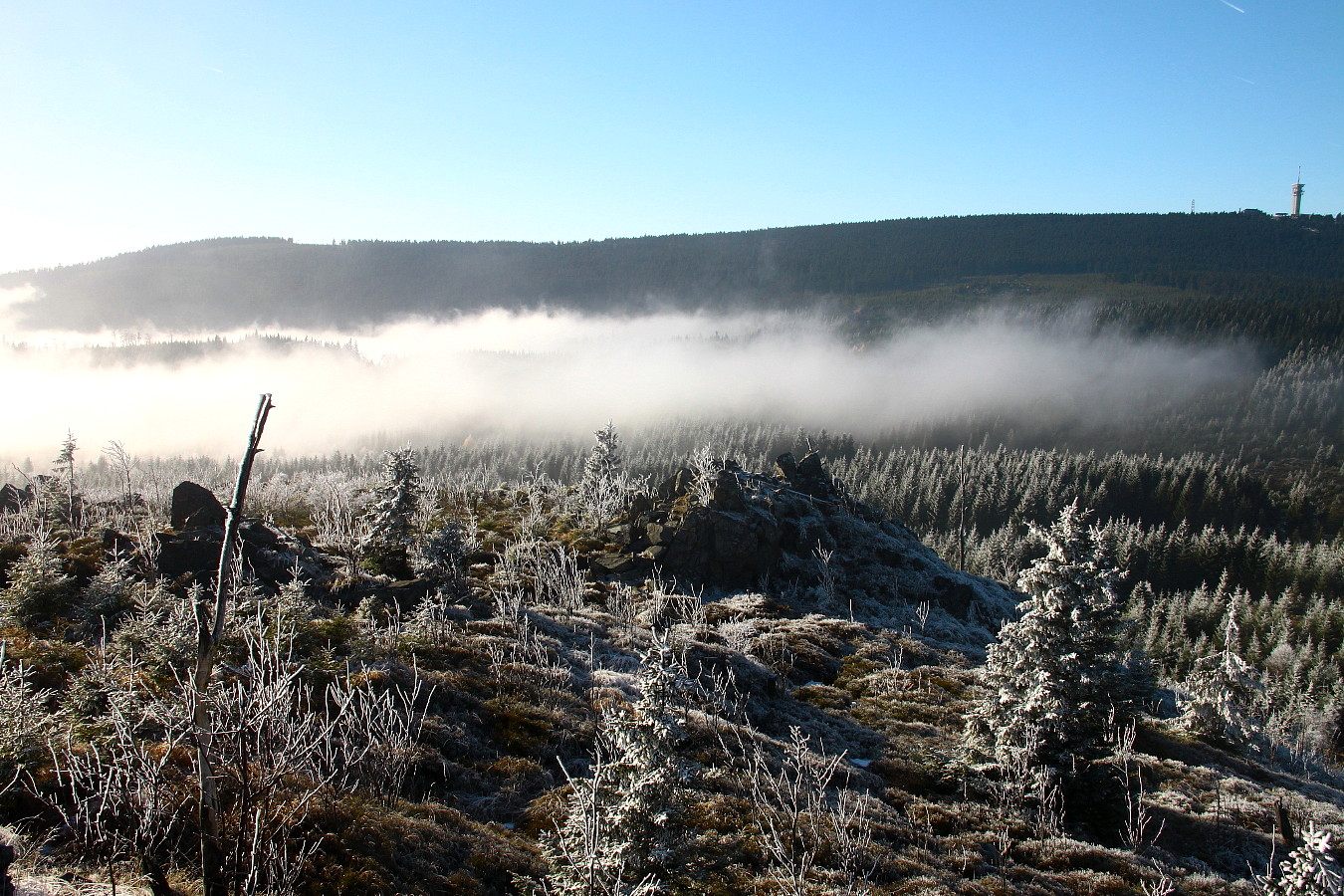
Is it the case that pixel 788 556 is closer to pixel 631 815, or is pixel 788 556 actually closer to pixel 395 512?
pixel 395 512

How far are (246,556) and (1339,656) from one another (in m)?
130

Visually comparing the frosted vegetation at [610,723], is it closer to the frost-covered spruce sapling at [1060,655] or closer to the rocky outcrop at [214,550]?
the frost-covered spruce sapling at [1060,655]

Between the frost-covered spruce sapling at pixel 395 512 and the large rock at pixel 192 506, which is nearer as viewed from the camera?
the large rock at pixel 192 506

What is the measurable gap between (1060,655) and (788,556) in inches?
1239

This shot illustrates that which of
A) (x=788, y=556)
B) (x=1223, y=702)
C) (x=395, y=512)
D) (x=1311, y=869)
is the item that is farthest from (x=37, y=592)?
(x=1223, y=702)

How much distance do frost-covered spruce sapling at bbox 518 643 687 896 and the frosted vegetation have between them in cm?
6

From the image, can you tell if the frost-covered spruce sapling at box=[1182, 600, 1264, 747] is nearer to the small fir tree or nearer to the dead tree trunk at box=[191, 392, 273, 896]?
the dead tree trunk at box=[191, 392, 273, 896]

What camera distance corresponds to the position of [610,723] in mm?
10734

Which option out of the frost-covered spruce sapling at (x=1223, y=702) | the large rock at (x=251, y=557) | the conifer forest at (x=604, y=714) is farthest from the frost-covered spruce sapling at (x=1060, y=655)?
the large rock at (x=251, y=557)

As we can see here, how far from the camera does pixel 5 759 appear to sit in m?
10.4

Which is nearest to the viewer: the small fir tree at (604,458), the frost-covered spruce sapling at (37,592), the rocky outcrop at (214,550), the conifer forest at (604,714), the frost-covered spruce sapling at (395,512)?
the conifer forest at (604,714)

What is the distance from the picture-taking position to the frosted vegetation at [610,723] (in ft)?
33.2

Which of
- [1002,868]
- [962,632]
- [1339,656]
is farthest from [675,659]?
[1339,656]

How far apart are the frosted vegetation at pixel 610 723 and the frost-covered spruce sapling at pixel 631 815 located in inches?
2.4
